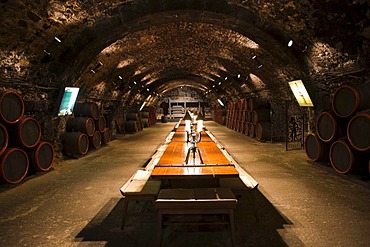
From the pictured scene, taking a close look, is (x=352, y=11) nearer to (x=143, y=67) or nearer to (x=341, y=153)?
(x=341, y=153)

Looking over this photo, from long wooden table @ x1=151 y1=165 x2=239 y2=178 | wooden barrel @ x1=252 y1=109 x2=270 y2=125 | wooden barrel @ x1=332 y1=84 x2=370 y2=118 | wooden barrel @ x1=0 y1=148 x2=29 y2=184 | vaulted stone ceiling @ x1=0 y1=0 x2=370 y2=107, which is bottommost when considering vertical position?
wooden barrel @ x1=0 y1=148 x2=29 y2=184

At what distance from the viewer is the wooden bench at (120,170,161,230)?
3.00 m

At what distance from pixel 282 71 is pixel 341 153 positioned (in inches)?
154

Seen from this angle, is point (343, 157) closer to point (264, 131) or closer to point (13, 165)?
point (264, 131)

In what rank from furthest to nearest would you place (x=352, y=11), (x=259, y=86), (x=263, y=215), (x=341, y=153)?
(x=259, y=86), (x=341, y=153), (x=352, y=11), (x=263, y=215)

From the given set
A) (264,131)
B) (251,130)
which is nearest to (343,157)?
(264,131)

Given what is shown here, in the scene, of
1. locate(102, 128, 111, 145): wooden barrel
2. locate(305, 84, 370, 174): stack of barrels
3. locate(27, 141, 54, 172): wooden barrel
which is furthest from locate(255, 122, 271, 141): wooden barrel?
locate(27, 141, 54, 172): wooden barrel

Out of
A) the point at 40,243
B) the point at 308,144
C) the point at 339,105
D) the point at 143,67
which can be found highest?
the point at 143,67

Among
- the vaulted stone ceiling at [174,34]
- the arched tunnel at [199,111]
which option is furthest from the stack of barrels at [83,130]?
the vaulted stone ceiling at [174,34]

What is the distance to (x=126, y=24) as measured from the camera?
239 inches

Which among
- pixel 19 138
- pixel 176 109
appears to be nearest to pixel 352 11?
pixel 19 138

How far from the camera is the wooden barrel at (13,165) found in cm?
468

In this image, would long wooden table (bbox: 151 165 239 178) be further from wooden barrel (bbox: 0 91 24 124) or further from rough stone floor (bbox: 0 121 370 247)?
wooden barrel (bbox: 0 91 24 124)

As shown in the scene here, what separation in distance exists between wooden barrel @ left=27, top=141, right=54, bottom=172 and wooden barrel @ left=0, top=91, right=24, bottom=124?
0.83 metres
